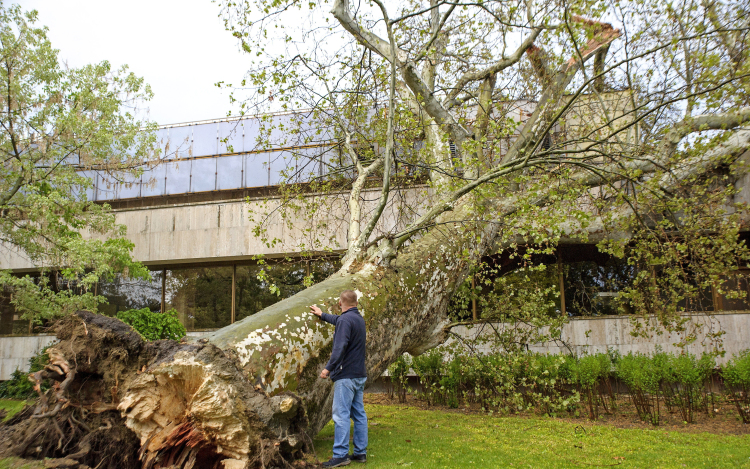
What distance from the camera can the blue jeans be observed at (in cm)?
480

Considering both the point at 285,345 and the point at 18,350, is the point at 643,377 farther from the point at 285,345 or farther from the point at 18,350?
the point at 18,350

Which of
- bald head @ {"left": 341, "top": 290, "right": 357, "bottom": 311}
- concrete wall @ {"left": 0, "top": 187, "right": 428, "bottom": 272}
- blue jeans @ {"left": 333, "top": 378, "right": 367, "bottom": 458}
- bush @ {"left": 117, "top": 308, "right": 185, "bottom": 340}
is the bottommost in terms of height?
blue jeans @ {"left": 333, "top": 378, "right": 367, "bottom": 458}

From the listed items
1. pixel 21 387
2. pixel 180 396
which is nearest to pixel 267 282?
pixel 21 387

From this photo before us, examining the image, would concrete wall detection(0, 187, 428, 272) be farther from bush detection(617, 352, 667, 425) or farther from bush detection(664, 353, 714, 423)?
bush detection(664, 353, 714, 423)

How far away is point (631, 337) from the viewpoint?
11375mm

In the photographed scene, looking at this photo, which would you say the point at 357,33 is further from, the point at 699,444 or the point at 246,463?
the point at 699,444

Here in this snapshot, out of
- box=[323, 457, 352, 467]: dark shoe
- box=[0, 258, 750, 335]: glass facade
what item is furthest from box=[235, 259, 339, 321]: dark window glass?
box=[323, 457, 352, 467]: dark shoe

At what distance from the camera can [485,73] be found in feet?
34.7

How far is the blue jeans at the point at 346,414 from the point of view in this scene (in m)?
4.80

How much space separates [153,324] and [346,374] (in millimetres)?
6869

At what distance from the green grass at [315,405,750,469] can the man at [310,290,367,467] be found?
309 millimetres

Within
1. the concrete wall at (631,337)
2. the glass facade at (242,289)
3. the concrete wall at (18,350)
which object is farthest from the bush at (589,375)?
the concrete wall at (18,350)

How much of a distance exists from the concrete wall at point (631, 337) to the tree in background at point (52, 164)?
8416 mm

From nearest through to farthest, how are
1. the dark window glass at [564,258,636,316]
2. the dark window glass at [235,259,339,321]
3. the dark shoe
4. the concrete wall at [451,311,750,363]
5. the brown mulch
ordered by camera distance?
1. the dark shoe
2. the brown mulch
3. the concrete wall at [451,311,750,363]
4. the dark window glass at [564,258,636,316]
5. the dark window glass at [235,259,339,321]
